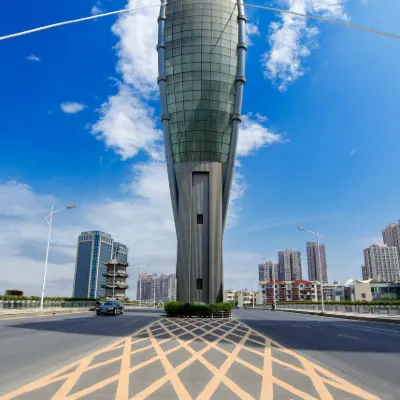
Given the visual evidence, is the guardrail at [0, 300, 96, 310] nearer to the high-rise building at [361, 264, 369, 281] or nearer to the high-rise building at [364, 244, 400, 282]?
the high-rise building at [364, 244, 400, 282]

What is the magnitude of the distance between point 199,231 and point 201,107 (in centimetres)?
1530

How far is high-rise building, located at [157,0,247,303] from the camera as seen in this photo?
43562 mm

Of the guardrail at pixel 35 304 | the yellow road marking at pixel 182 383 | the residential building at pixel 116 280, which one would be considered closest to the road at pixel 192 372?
the yellow road marking at pixel 182 383

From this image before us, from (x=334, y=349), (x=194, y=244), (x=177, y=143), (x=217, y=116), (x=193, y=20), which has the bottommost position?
(x=334, y=349)

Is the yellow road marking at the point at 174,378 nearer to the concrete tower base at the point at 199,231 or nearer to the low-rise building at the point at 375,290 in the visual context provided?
the concrete tower base at the point at 199,231

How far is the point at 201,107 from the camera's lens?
1775 inches

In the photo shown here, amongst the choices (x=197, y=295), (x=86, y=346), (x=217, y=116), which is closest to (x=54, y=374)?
(x=86, y=346)

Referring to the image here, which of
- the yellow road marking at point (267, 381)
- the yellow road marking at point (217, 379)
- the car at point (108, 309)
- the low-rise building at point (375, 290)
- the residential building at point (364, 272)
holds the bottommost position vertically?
the yellow road marking at point (267, 381)

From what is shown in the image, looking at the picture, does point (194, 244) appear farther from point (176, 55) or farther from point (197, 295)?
point (176, 55)

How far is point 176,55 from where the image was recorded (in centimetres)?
4644

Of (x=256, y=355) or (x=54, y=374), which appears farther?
(x=256, y=355)

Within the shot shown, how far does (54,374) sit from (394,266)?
186785mm

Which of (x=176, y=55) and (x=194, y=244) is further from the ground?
(x=176, y=55)

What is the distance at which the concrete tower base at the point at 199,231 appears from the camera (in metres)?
41.2
